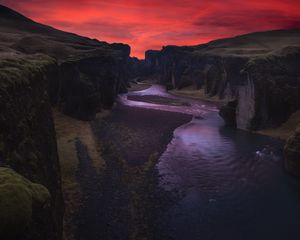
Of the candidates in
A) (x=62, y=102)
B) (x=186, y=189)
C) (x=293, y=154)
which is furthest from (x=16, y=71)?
(x=62, y=102)

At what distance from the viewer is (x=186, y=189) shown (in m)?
33.0

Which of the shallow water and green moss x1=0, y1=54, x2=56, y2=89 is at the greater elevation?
green moss x1=0, y1=54, x2=56, y2=89

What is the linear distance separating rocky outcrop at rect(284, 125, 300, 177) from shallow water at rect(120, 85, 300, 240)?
3.93ft

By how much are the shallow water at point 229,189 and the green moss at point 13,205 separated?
14543mm

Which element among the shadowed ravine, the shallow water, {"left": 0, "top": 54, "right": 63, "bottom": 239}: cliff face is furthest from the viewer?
the shallow water

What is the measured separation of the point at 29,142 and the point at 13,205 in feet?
29.2

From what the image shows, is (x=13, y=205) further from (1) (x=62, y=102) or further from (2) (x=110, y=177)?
(1) (x=62, y=102)

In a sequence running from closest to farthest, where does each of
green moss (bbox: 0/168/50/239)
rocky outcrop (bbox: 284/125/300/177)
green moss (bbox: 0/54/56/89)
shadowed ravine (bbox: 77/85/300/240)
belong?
green moss (bbox: 0/168/50/239), green moss (bbox: 0/54/56/89), shadowed ravine (bbox: 77/85/300/240), rocky outcrop (bbox: 284/125/300/177)

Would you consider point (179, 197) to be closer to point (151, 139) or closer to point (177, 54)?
point (151, 139)

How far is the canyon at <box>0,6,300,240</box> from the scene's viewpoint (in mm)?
14484

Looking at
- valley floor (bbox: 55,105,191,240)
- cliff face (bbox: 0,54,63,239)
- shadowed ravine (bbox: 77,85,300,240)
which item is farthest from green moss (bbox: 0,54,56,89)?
Result: shadowed ravine (bbox: 77,85,300,240)

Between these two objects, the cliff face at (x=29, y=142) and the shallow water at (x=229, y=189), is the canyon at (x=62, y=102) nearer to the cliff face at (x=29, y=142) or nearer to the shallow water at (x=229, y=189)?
the cliff face at (x=29, y=142)

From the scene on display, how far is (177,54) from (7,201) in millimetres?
166773

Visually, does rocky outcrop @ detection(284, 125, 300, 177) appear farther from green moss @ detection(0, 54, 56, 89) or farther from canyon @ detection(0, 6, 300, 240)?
green moss @ detection(0, 54, 56, 89)
